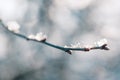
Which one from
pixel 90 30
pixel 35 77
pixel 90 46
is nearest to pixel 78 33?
pixel 90 30

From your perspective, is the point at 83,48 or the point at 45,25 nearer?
the point at 83,48

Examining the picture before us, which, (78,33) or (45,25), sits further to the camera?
(78,33)

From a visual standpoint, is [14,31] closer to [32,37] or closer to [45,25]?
[32,37]

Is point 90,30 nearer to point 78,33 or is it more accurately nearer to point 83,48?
point 78,33

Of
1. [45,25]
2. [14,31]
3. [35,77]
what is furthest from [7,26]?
[35,77]

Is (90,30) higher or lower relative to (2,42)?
higher

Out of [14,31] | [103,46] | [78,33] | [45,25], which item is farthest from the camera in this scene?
[78,33]

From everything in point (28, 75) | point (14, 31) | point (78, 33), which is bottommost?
point (14, 31)

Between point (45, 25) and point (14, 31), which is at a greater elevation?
point (45, 25)

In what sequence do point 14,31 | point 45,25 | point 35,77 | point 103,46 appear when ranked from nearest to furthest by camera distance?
point 14,31 < point 103,46 < point 45,25 < point 35,77
